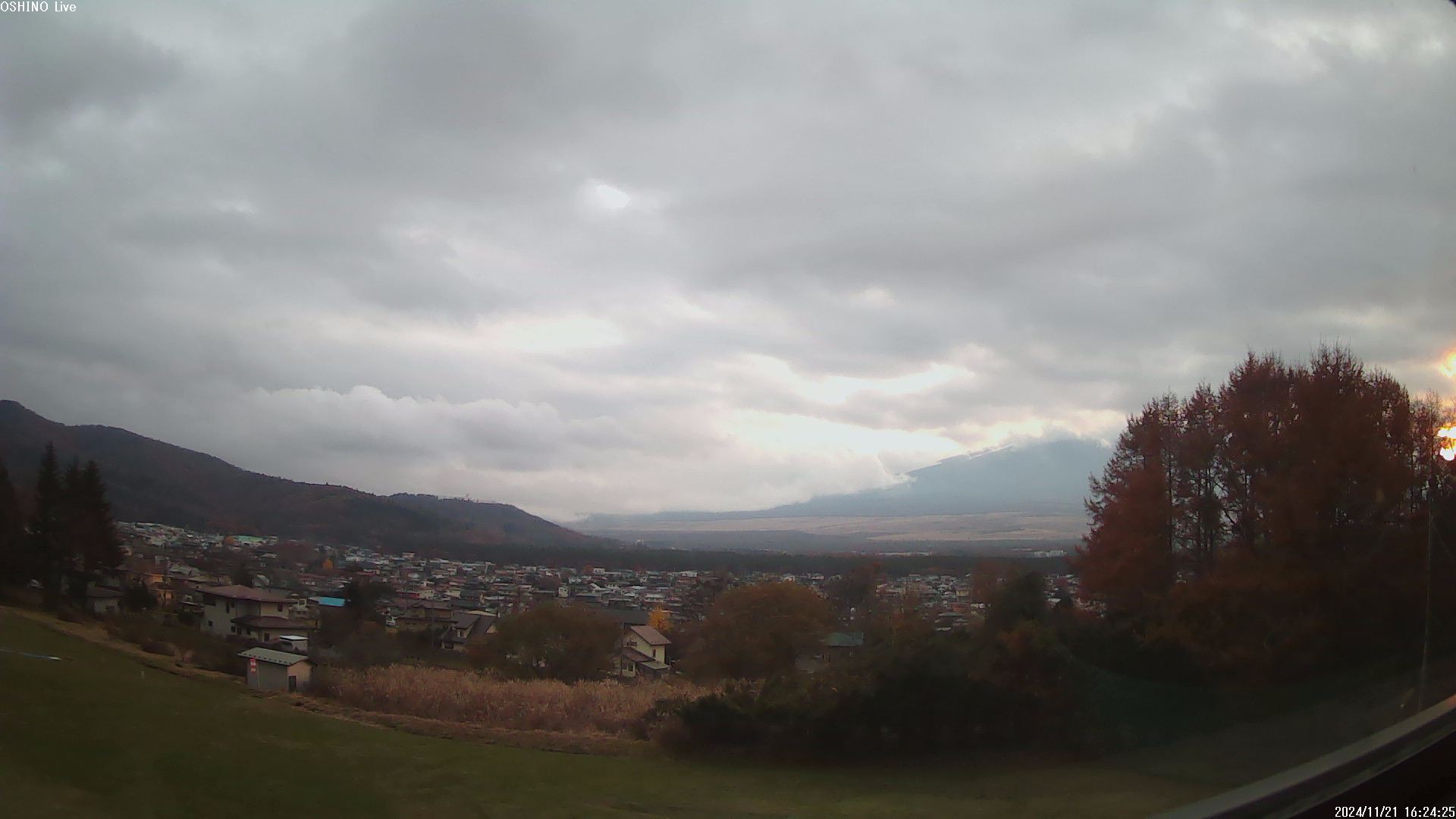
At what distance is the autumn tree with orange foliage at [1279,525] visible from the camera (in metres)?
8.33

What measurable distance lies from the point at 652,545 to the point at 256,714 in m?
21.7

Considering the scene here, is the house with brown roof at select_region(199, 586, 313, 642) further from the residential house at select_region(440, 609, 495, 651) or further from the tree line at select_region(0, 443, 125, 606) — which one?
the residential house at select_region(440, 609, 495, 651)

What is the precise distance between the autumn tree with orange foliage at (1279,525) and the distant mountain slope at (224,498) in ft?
38.0

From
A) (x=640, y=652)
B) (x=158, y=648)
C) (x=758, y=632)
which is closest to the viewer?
(x=158, y=648)

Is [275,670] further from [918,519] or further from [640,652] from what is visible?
[918,519]

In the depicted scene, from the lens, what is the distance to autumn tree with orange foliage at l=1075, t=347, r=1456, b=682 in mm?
8328

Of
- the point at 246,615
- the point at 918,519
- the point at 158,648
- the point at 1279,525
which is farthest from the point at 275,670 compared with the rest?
the point at 918,519

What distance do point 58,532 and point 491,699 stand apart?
189 inches

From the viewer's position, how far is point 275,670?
318 inches

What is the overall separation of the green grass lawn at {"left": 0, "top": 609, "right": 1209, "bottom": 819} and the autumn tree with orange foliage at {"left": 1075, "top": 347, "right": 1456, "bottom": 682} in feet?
11.5

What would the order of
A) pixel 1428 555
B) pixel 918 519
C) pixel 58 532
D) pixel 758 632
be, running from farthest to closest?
1. pixel 918 519
2. pixel 758 632
3. pixel 1428 555
4. pixel 58 532

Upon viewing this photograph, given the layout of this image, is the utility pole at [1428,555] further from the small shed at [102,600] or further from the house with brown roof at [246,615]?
the house with brown roof at [246,615]

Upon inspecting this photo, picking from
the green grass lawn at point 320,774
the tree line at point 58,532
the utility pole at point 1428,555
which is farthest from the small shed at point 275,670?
the utility pole at point 1428,555

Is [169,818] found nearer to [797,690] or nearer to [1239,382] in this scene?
[797,690]
